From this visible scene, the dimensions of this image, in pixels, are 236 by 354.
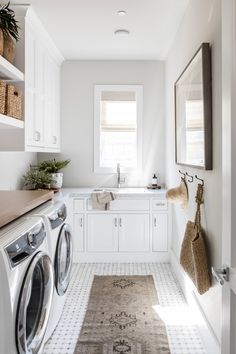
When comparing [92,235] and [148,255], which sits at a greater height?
[92,235]

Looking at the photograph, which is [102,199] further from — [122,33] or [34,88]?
[122,33]

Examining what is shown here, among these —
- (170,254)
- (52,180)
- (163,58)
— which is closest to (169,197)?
(170,254)

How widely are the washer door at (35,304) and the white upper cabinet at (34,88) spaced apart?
1.11 m

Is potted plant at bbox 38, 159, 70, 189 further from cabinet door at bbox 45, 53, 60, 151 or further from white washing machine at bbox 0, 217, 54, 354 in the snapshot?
white washing machine at bbox 0, 217, 54, 354

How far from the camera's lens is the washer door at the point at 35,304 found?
1.30 metres

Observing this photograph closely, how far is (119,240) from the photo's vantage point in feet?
12.0

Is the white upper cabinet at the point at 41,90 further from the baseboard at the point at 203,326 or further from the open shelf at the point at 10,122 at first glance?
the baseboard at the point at 203,326

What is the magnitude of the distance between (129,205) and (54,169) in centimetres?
102

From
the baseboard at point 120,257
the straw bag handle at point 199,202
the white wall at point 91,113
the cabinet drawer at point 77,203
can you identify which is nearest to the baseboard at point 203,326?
the straw bag handle at point 199,202

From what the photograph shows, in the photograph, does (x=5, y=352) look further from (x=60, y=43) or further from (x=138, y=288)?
(x=60, y=43)

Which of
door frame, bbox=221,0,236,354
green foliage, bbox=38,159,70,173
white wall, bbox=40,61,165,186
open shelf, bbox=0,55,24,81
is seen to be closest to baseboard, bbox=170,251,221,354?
door frame, bbox=221,0,236,354

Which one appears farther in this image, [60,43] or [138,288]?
[60,43]

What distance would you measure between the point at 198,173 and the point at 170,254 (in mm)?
1662

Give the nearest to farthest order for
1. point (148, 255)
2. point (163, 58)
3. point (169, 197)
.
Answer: point (169, 197), point (148, 255), point (163, 58)
